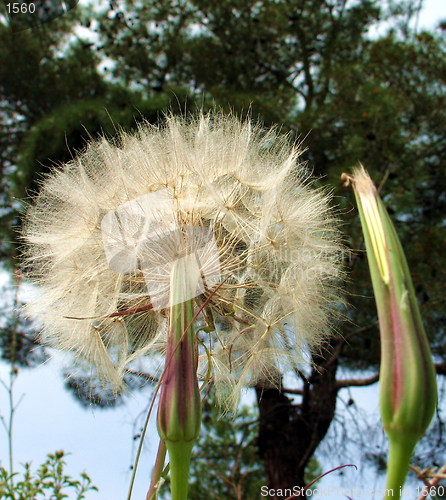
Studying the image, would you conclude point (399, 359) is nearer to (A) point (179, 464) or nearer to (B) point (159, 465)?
(A) point (179, 464)

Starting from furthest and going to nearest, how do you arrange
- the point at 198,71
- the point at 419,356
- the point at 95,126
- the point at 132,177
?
the point at 198,71
the point at 95,126
the point at 132,177
the point at 419,356

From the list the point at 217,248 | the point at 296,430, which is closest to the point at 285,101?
the point at 296,430

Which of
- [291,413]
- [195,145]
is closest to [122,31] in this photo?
[291,413]

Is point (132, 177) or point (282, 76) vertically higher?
point (282, 76)

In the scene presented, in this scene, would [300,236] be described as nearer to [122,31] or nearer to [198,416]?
[198,416]

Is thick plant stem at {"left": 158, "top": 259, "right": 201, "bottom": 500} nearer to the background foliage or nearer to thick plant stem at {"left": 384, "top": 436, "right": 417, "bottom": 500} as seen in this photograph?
thick plant stem at {"left": 384, "top": 436, "right": 417, "bottom": 500}

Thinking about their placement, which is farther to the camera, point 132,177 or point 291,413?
point 291,413
